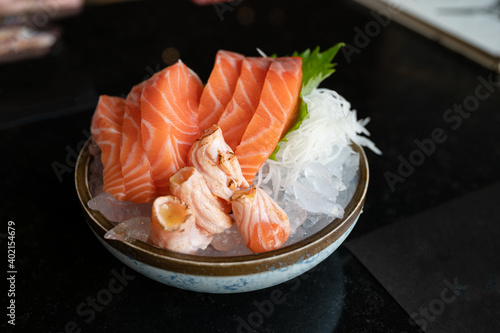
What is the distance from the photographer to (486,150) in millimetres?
1523

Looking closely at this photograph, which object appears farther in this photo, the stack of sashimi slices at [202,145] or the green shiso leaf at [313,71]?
the green shiso leaf at [313,71]

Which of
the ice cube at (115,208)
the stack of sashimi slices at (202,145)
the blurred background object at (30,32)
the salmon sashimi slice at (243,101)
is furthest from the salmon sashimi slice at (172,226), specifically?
the blurred background object at (30,32)

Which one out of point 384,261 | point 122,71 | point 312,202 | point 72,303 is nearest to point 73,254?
point 72,303

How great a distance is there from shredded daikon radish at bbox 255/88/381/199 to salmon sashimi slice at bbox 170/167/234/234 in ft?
0.55

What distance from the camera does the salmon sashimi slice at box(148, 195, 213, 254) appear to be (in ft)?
2.55

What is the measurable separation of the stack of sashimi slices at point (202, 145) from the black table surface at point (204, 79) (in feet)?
0.76

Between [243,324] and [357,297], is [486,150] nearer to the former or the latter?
[357,297]

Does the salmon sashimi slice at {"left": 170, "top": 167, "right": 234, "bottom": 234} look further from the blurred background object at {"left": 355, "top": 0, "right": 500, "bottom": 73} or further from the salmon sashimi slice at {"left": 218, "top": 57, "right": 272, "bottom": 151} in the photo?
the blurred background object at {"left": 355, "top": 0, "right": 500, "bottom": 73}

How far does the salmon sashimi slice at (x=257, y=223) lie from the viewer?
0.83 meters

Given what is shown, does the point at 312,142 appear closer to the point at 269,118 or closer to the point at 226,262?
the point at 269,118

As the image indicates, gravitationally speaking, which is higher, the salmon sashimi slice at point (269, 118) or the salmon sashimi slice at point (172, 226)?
the salmon sashimi slice at point (269, 118)

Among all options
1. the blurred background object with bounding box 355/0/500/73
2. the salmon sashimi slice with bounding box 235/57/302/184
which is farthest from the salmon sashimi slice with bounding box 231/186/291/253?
the blurred background object with bounding box 355/0/500/73

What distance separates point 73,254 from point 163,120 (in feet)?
1.46

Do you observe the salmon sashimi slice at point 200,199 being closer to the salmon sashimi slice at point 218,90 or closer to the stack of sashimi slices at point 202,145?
the stack of sashimi slices at point 202,145
